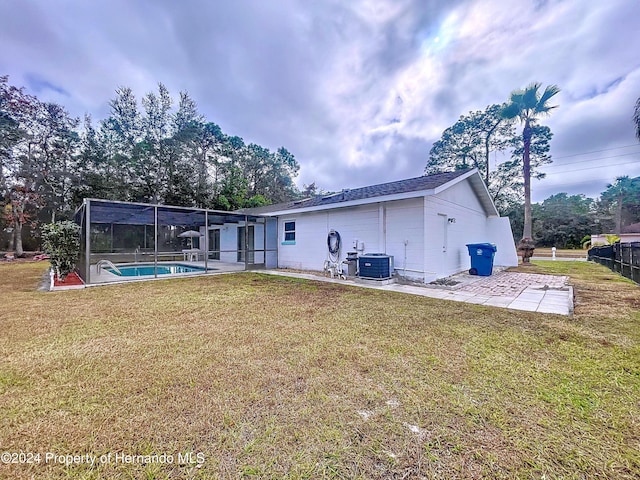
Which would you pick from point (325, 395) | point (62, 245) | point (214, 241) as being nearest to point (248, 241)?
point (214, 241)

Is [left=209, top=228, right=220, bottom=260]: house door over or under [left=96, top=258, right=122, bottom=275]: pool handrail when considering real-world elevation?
over

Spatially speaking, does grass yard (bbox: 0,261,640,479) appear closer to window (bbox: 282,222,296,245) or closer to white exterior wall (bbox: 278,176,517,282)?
white exterior wall (bbox: 278,176,517,282)

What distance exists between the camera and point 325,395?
230 cm

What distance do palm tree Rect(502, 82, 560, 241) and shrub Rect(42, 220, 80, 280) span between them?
61.6 ft

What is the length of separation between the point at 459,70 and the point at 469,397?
1293 cm

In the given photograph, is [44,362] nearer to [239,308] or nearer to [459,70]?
[239,308]

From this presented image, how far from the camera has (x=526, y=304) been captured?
17.8 ft

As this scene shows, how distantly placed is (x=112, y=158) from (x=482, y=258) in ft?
78.7

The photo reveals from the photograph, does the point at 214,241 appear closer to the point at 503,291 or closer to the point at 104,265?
the point at 104,265

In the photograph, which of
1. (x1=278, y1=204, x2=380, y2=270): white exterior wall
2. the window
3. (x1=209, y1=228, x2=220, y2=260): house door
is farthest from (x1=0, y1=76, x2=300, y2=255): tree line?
(x1=278, y1=204, x2=380, y2=270): white exterior wall

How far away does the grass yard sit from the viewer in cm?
162

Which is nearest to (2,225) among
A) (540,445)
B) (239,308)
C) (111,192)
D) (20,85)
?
(111,192)

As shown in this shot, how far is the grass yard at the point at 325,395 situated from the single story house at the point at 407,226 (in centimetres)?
371

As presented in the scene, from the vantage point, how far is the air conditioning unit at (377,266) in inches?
314
